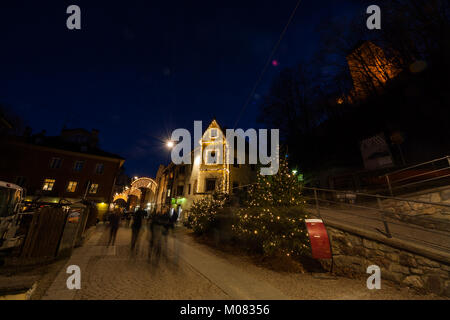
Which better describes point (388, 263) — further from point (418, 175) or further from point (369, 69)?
point (369, 69)

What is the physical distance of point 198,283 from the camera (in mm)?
4441

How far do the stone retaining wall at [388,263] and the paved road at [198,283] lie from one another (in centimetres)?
37

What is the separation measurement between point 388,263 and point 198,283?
203 inches

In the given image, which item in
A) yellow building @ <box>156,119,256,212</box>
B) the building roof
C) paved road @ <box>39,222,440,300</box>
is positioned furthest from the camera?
the building roof

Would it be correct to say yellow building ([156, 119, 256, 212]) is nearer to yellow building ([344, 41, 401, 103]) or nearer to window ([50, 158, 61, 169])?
yellow building ([344, 41, 401, 103])

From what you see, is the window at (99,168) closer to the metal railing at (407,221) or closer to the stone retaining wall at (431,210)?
the metal railing at (407,221)

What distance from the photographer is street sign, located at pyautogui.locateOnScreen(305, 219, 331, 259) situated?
4973 mm

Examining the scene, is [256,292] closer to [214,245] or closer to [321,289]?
[321,289]

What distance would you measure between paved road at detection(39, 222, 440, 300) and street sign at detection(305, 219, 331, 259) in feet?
2.07

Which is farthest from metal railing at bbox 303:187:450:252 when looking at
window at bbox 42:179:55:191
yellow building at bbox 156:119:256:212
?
window at bbox 42:179:55:191

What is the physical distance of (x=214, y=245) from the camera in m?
9.59

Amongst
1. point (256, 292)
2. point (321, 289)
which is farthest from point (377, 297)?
point (256, 292)

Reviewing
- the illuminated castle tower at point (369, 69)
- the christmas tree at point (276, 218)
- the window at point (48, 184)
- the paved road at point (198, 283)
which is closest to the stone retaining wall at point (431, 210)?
the christmas tree at point (276, 218)

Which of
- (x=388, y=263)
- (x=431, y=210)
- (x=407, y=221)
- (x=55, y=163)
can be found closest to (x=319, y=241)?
(x=388, y=263)
